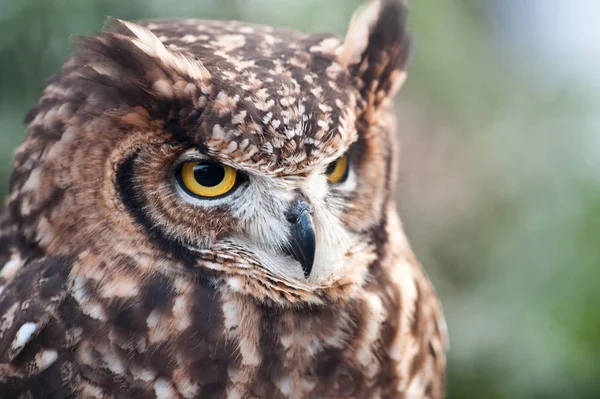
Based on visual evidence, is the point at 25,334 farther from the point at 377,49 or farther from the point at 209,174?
the point at 377,49

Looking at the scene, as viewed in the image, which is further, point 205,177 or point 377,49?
point 377,49

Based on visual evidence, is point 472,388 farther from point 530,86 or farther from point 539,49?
point 539,49

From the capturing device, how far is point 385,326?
1.43 meters

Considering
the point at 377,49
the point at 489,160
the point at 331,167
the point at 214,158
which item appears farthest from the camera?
the point at 489,160

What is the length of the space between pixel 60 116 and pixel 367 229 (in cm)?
66

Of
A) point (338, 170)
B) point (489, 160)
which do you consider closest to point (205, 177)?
point (338, 170)

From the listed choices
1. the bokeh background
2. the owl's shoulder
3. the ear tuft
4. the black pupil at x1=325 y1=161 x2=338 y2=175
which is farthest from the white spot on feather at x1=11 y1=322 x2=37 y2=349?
the bokeh background

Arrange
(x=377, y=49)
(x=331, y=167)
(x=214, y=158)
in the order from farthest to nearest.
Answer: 1. (x=377, y=49)
2. (x=331, y=167)
3. (x=214, y=158)

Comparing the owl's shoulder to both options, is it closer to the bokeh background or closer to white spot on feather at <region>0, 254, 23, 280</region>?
white spot on feather at <region>0, 254, 23, 280</region>

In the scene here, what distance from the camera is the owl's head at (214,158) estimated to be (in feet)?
3.75

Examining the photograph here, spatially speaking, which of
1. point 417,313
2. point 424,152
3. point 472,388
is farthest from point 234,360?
point 424,152

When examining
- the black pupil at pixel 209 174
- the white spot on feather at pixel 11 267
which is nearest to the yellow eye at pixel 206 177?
the black pupil at pixel 209 174

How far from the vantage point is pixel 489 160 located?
13.8 ft

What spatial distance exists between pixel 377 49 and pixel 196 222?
1.81 feet
